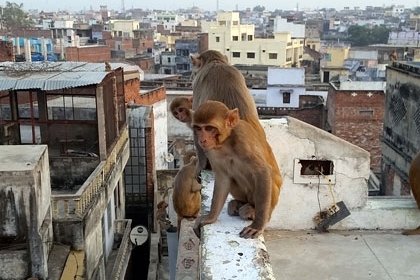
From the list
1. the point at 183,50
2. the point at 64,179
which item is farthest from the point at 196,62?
the point at 183,50

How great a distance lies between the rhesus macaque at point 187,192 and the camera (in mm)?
5711

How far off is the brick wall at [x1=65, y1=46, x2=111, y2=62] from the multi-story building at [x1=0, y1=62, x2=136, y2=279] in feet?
80.0

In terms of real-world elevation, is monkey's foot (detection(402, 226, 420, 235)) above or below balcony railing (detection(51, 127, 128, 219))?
above

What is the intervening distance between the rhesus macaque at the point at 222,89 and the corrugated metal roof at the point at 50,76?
225 inches

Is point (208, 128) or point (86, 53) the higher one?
point (208, 128)

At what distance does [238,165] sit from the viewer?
4.00m

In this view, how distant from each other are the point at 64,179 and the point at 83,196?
9.39 ft

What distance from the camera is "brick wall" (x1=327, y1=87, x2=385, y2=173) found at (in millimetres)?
22438

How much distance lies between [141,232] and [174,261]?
7.10 m

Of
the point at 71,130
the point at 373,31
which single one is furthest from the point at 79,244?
the point at 373,31

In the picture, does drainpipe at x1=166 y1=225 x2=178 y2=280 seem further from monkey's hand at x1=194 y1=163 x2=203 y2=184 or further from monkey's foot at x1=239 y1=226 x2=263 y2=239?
monkey's foot at x1=239 y1=226 x2=263 y2=239

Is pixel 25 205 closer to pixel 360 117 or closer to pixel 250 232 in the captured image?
pixel 250 232

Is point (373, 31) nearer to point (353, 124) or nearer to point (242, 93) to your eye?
point (353, 124)

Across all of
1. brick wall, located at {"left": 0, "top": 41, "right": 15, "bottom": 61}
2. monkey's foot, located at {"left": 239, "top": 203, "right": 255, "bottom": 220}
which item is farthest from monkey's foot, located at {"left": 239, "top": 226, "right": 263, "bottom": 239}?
brick wall, located at {"left": 0, "top": 41, "right": 15, "bottom": 61}
